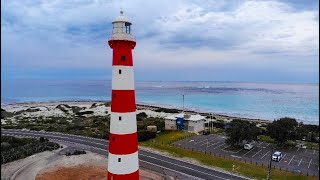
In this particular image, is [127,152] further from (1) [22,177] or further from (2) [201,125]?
(2) [201,125]

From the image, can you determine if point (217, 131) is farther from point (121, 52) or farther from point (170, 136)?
point (121, 52)

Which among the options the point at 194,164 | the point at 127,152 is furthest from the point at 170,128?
the point at 127,152

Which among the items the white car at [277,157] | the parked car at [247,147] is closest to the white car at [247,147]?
the parked car at [247,147]

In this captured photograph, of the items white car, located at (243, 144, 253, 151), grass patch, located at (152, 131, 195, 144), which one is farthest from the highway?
white car, located at (243, 144, 253, 151)

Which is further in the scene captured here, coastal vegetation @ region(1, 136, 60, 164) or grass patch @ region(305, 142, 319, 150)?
grass patch @ region(305, 142, 319, 150)

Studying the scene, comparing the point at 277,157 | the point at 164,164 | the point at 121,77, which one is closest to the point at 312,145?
the point at 277,157

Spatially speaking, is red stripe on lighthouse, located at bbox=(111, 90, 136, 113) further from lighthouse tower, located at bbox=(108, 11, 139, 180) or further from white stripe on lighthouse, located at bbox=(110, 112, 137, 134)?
white stripe on lighthouse, located at bbox=(110, 112, 137, 134)

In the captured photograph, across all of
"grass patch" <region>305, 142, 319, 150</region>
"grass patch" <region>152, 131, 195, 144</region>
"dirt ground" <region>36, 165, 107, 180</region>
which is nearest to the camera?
"dirt ground" <region>36, 165, 107, 180</region>
